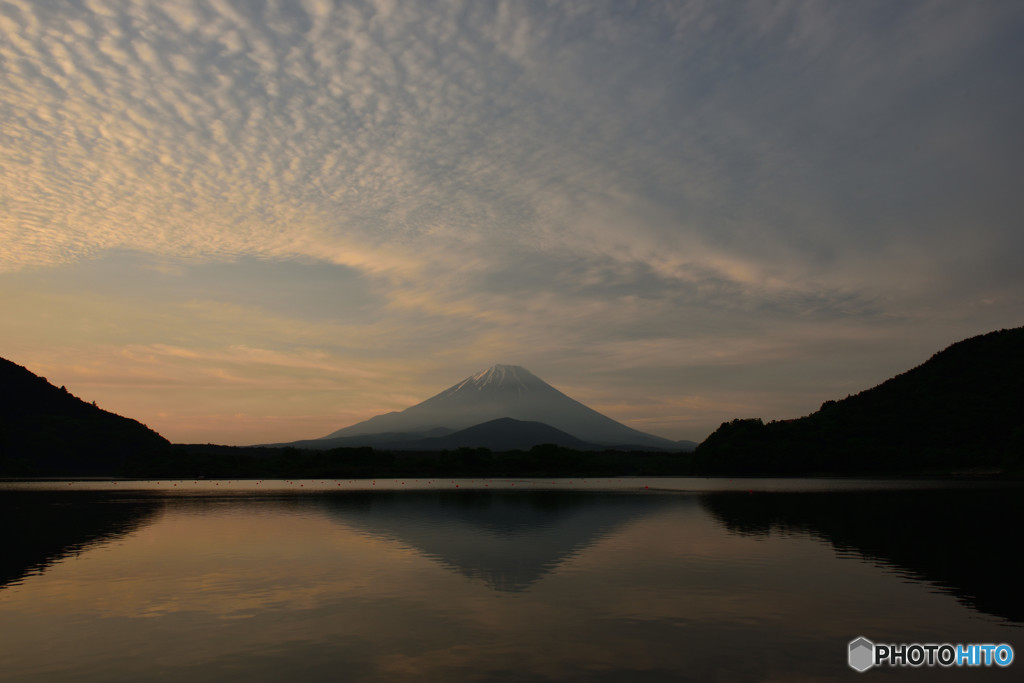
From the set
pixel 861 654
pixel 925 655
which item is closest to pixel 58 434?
pixel 861 654

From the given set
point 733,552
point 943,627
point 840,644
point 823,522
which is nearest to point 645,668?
point 840,644

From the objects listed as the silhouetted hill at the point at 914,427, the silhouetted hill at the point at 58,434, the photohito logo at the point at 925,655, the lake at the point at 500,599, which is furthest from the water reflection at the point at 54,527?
the silhouetted hill at the point at 914,427

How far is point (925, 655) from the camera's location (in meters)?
16.4

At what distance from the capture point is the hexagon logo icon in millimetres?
15385

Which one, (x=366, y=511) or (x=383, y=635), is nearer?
(x=383, y=635)

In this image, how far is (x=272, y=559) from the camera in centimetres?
3170

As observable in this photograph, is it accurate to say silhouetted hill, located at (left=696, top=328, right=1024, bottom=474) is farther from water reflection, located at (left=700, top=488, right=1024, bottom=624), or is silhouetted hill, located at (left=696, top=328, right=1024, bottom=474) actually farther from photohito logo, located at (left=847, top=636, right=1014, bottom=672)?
photohito logo, located at (left=847, top=636, right=1014, bottom=672)

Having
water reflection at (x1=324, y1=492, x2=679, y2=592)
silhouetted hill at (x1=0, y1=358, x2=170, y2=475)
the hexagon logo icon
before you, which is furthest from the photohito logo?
silhouetted hill at (x1=0, y1=358, x2=170, y2=475)

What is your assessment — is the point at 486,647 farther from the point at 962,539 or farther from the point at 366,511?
the point at 366,511

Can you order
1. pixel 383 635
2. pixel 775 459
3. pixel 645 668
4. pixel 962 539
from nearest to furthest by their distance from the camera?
pixel 645 668, pixel 383 635, pixel 962 539, pixel 775 459

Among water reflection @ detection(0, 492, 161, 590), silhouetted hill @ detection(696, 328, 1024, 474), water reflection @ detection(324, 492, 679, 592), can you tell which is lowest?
water reflection @ detection(0, 492, 161, 590)

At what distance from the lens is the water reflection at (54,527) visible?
102 feet

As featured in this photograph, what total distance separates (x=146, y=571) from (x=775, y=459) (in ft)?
523

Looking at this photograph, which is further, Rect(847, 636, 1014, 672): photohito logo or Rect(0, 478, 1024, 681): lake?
Rect(847, 636, 1014, 672): photohito logo
